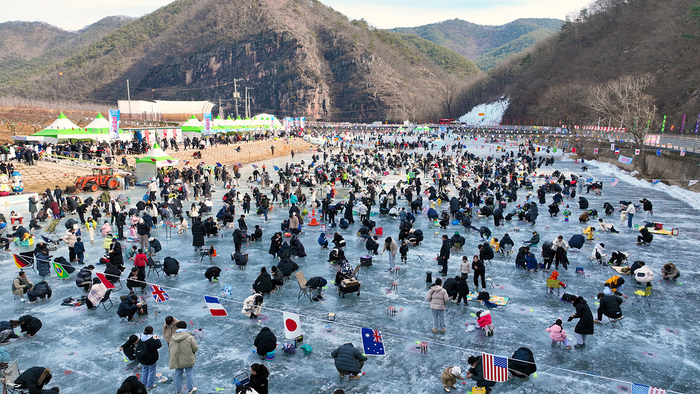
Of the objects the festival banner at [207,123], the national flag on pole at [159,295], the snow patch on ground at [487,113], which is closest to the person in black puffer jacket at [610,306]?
the national flag on pole at [159,295]

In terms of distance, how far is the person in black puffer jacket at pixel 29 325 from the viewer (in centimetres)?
938

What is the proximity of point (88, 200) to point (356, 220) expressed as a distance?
1296 cm

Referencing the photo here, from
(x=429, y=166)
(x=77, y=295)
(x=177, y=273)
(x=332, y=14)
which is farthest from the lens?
(x=332, y=14)

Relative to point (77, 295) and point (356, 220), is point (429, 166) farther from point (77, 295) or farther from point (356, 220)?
point (77, 295)

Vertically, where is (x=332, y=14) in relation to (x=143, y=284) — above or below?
above

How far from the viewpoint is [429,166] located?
38438mm

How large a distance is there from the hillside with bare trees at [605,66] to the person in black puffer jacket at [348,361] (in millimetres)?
37280

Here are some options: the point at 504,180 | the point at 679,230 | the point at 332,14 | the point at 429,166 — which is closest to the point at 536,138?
the point at 429,166

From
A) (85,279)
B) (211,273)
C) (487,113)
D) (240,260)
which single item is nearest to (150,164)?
(240,260)

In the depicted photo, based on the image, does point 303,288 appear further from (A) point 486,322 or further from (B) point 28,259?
(B) point 28,259

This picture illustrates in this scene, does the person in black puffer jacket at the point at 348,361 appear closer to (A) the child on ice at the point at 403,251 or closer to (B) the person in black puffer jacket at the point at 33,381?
(B) the person in black puffer jacket at the point at 33,381

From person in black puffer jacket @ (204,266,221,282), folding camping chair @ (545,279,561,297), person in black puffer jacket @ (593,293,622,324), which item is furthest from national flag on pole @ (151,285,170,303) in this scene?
person in black puffer jacket @ (593,293,622,324)

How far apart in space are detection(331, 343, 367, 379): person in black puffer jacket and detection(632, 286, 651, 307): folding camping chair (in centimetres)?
792

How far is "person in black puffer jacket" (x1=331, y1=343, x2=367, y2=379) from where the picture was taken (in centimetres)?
786
